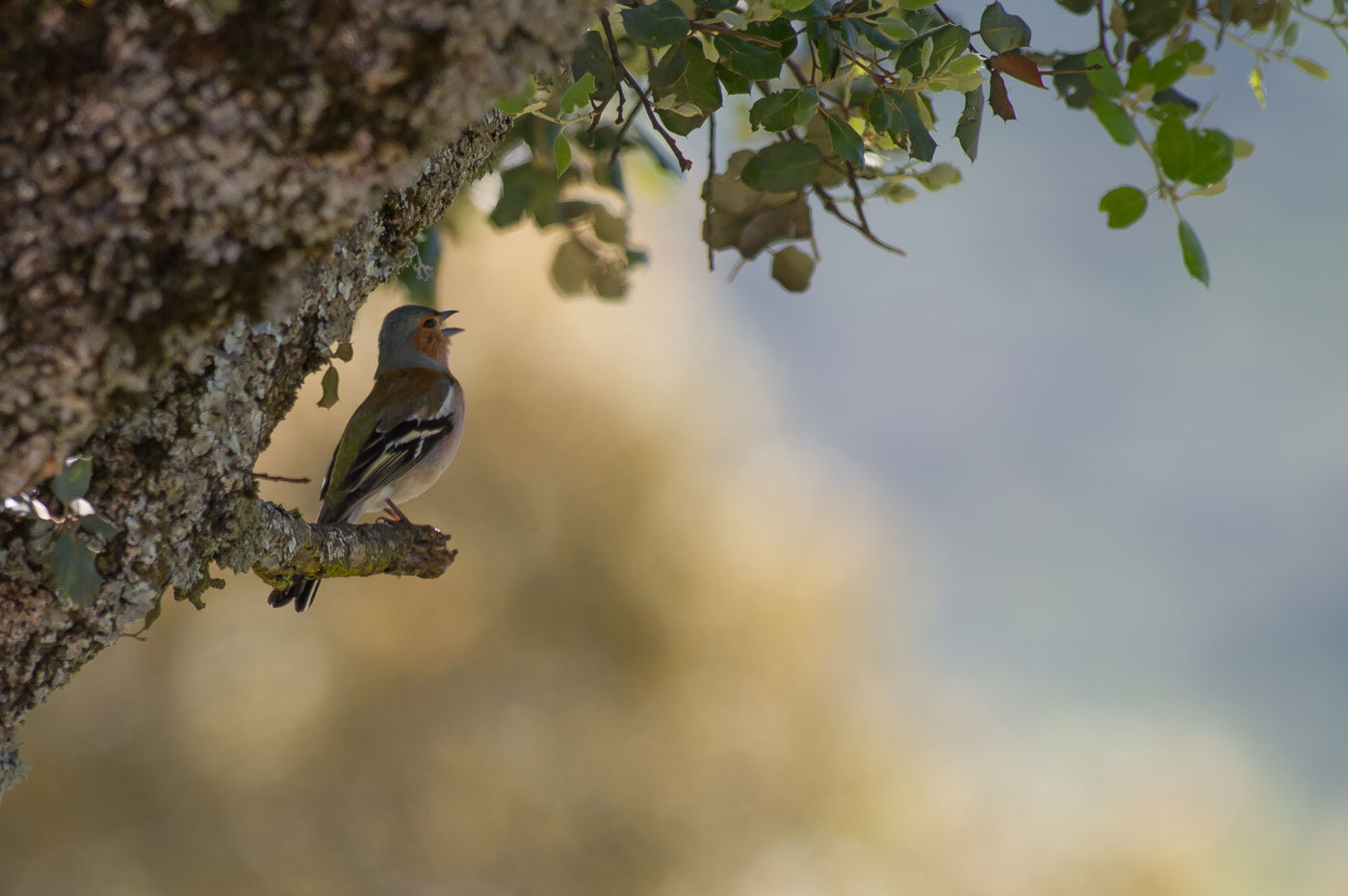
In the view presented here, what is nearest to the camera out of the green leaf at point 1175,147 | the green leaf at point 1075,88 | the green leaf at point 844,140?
the green leaf at point 1175,147

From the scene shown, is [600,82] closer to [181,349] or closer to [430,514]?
[181,349]

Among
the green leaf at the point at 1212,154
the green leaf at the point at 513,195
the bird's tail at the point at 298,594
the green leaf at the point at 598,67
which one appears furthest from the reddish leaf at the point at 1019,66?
the green leaf at the point at 513,195

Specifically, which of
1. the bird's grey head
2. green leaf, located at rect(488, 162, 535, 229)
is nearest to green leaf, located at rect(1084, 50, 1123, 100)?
green leaf, located at rect(488, 162, 535, 229)

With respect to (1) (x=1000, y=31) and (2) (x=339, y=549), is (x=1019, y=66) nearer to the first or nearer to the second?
(1) (x=1000, y=31)

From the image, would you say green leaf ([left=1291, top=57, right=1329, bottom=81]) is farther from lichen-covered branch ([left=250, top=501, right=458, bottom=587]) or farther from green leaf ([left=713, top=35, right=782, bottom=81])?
lichen-covered branch ([left=250, top=501, right=458, bottom=587])

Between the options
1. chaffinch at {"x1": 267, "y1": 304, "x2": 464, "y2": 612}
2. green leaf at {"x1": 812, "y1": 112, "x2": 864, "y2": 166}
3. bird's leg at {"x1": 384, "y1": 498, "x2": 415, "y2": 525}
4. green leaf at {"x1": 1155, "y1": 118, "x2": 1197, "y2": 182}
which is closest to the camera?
green leaf at {"x1": 1155, "y1": 118, "x2": 1197, "y2": 182}

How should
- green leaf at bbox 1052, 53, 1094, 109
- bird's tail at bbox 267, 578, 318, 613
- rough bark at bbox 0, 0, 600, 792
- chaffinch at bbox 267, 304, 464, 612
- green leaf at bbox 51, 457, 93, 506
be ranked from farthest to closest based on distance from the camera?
1. chaffinch at bbox 267, 304, 464, 612
2. bird's tail at bbox 267, 578, 318, 613
3. green leaf at bbox 1052, 53, 1094, 109
4. green leaf at bbox 51, 457, 93, 506
5. rough bark at bbox 0, 0, 600, 792

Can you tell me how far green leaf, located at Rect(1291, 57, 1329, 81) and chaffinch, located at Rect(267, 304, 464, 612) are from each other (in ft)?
9.99

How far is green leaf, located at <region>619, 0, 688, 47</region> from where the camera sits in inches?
81.7

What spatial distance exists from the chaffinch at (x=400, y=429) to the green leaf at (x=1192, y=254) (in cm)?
281

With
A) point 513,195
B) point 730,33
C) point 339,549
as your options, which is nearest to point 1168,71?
point 730,33

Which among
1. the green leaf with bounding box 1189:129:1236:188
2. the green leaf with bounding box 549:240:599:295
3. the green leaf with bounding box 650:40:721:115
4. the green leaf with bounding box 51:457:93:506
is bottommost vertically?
the green leaf with bounding box 51:457:93:506

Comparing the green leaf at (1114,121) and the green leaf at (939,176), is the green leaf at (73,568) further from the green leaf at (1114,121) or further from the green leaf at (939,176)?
the green leaf at (939,176)

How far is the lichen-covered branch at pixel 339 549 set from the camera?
2.35 meters
